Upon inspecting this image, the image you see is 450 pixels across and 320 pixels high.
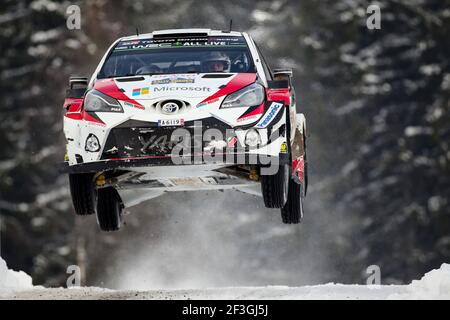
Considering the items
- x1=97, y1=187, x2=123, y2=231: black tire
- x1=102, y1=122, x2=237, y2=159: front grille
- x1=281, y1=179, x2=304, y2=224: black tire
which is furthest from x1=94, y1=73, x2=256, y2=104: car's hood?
x1=281, y1=179, x2=304, y2=224: black tire

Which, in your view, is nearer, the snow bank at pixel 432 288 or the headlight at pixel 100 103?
the snow bank at pixel 432 288

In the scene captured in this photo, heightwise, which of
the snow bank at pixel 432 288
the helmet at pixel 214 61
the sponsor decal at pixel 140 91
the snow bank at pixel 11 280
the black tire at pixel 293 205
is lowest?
the snow bank at pixel 432 288

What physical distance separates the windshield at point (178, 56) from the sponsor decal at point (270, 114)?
613mm

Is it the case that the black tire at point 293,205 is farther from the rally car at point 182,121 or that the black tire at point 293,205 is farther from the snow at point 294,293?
the snow at point 294,293

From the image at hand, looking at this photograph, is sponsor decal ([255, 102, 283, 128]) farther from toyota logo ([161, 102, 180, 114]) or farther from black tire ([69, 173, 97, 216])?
black tire ([69, 173, 97, 216])

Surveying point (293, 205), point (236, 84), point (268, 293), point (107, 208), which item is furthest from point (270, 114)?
point (107, 208)

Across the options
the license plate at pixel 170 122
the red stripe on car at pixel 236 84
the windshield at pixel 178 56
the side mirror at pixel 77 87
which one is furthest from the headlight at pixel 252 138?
the side mirror at pixel 77 87

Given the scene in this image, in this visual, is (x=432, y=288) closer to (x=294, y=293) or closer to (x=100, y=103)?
(x=294, y=293)

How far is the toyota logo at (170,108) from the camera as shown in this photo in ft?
38.8

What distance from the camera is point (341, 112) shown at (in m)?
36.4

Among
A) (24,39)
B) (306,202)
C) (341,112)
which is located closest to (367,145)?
(341,112)

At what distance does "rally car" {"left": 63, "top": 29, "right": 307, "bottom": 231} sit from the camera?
11797 millimetres

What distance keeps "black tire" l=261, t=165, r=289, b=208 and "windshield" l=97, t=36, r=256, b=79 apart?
3.53 feet

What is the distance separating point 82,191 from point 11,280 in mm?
1922
